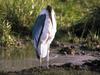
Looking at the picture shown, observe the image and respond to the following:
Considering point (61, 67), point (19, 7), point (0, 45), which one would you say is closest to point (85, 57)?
point (61, 67)

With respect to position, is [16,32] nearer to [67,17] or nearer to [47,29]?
[67,17]

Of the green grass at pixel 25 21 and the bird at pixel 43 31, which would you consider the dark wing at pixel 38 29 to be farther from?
the green grass at pixel 25 21

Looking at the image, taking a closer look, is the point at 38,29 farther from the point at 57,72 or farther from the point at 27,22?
the point at 27,22

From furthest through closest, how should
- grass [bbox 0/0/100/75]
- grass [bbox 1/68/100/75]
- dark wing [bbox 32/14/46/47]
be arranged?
grass [bbox 0/0/100/75] → dark wing [bbox 32/14/46/47] → grass [bbox 1/68/100/75]

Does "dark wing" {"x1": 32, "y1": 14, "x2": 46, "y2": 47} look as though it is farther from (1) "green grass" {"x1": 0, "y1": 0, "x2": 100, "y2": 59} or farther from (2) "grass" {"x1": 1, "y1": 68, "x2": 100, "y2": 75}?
Answer: (1) "green grass" {"x1": 0, "y1": 0, "x2": 100, "y2": 59}

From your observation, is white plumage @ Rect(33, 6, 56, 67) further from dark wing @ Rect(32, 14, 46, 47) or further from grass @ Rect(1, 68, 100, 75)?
grass @ Rect(1, 68, 100, 75)

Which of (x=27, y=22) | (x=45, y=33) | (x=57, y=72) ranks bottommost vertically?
(x=57, y=72)

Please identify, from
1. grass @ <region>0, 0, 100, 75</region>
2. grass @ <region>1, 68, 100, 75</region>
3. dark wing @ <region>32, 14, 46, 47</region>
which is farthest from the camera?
grass @ <region>0, 0, 100, 75</region>

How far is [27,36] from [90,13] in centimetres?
191

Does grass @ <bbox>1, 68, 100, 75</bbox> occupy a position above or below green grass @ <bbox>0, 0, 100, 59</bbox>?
below

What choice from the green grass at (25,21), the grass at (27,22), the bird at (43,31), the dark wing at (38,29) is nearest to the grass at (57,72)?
the bird at (43,31)

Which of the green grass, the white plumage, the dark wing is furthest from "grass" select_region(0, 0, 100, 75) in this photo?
the dark wing

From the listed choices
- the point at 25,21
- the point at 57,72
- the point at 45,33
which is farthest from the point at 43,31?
the point at 25,21

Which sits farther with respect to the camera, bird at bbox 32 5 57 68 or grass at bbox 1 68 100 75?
bird at bbox 32 5 57 68
